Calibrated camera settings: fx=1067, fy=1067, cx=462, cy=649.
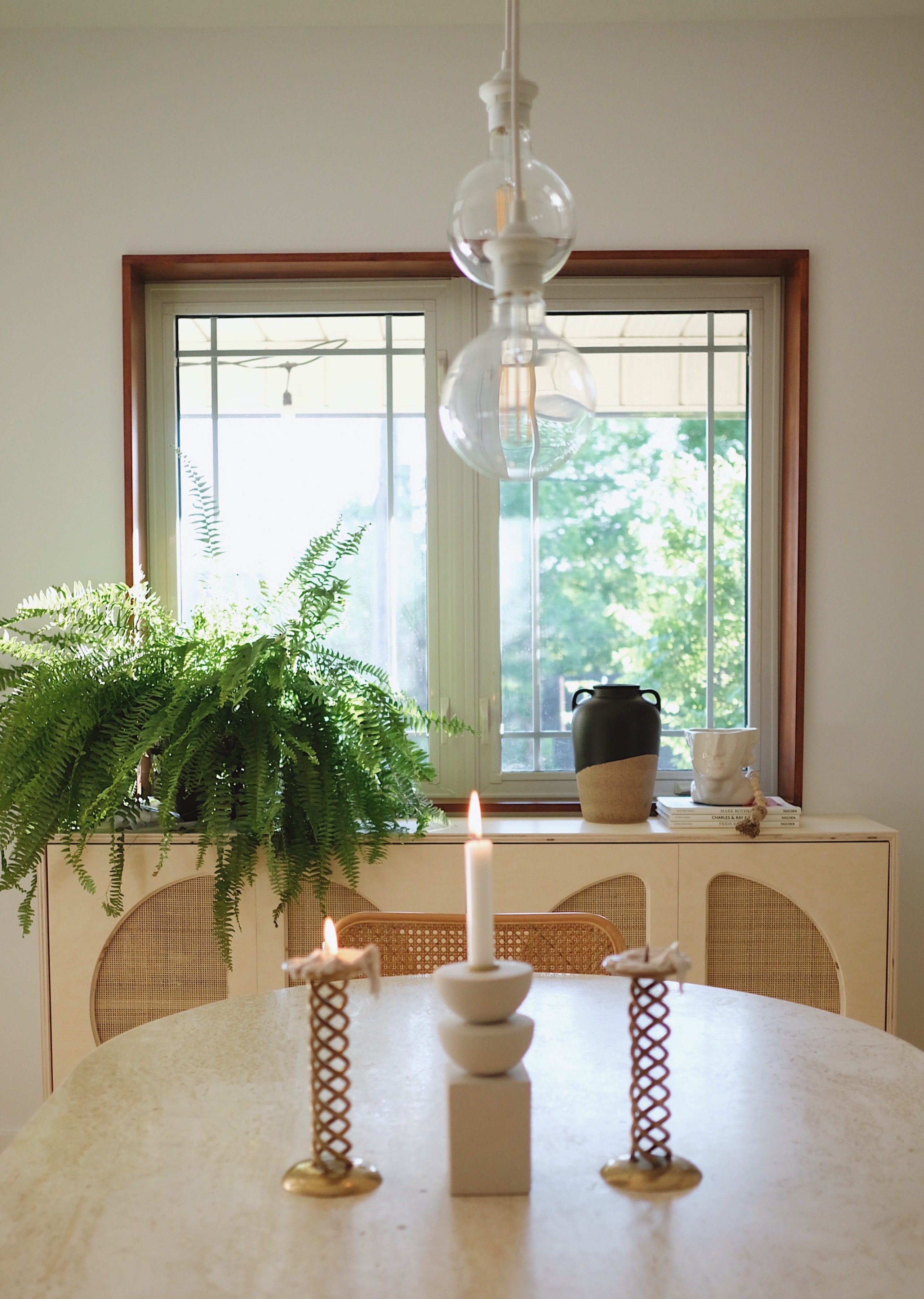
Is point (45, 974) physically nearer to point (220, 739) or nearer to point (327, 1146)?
point (220, 739)

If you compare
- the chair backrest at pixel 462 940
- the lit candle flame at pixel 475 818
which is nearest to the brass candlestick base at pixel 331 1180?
the lit candle flame at pixel 475 818

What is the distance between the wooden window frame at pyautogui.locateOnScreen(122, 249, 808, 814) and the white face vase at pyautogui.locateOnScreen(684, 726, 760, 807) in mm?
243

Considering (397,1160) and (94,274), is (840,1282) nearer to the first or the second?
(397,1160)

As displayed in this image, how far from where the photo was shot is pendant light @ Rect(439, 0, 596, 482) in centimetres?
99

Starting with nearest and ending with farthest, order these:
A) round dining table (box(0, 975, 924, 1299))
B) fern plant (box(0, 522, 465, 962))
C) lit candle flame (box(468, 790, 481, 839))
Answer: round dining table (box(0, 975, 924, 1299)) → lit candle flame (box(468, 790, 481, 839)) → fern plant (box(0, 522, 465, 962))

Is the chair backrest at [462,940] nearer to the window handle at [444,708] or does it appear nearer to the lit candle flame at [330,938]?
the lit candle flame at [330,938]

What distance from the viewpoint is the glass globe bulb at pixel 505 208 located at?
A: 1036 millimetres

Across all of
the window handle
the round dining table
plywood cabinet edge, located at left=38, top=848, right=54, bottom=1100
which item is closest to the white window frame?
the window handle

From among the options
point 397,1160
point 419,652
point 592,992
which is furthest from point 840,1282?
point 419,652

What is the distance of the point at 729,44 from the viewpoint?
2.62 meters

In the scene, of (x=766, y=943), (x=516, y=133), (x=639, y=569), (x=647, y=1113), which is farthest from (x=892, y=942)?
(x=516, y=133)

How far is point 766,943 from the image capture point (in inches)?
91.5

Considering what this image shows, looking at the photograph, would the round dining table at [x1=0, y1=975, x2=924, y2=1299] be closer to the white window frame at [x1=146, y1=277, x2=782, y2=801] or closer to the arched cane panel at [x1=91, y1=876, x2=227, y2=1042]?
the arched cane panel at [x1=91, y1=876, x2=227, y2=1042]

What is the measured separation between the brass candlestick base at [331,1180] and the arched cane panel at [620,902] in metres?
1.41
